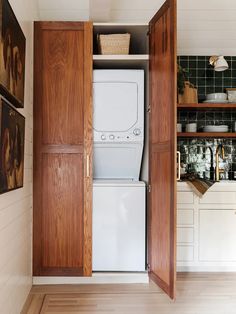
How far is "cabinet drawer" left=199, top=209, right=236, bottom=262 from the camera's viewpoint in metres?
3.29

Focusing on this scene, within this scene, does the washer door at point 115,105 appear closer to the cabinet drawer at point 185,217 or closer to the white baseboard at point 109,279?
the cabinet drawer at point 185,217

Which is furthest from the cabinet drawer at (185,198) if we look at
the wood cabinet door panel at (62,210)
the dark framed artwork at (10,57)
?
the dark framed artwork at (10,57)

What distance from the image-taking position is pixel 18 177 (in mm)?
2039

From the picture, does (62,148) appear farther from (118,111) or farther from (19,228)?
(19,228)

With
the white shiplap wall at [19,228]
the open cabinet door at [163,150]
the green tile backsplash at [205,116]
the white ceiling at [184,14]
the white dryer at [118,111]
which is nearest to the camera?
the white shiplap wall at [19,228]

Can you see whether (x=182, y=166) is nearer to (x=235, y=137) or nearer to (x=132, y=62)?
(x=235, y=137)

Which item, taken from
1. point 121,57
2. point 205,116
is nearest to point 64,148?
point 121,57

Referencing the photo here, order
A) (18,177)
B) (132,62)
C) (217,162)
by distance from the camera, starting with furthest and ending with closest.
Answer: (217,162)
(132,62)
(18,177)

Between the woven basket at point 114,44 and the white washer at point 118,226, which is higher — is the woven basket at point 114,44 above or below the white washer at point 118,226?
above

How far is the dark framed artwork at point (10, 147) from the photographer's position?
1.61 meters

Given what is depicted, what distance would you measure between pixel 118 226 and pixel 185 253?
82cm

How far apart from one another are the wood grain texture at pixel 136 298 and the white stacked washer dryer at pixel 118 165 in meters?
0.24

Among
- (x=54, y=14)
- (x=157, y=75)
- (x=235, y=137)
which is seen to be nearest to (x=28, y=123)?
(x=157, y=75)

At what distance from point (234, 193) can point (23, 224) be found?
6.67ft
